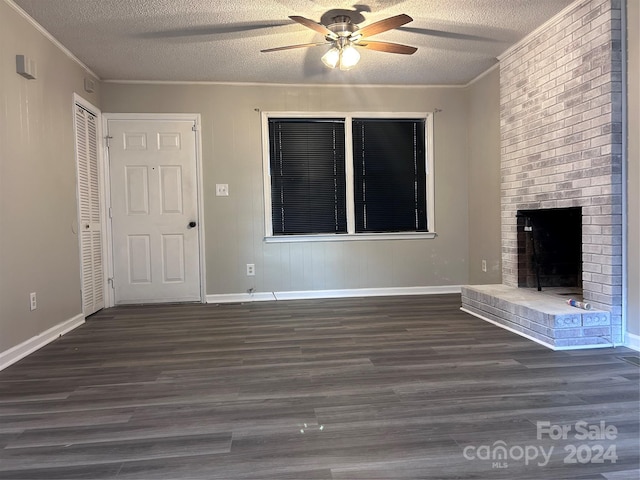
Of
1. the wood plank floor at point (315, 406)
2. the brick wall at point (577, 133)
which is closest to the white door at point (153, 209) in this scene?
the wood plank floor at point (315, 406)

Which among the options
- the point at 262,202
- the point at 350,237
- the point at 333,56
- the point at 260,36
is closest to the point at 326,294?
the point at 350,237

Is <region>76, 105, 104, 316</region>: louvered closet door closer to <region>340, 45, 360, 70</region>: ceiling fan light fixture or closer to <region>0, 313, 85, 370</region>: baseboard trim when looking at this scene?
<region>0, 313, 85, 370</region>: baseboard trim

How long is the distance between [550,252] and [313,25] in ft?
9.01

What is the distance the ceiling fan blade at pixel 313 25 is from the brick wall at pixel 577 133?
1.70 metres

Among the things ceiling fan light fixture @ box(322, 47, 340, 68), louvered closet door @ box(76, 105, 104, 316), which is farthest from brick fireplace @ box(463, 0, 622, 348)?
louvered closet door @ box(76, 105, 104, 316)

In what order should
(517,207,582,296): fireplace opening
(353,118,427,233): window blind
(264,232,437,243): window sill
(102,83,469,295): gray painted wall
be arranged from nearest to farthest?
1. (517,207,582,296): fireplace opening
2. (102,83,469,295): gray painted wall
3. (264,232,437,243): window sill
4. (353,118,427,233): window blind

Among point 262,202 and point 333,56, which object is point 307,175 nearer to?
point 262,202

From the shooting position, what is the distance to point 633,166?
96.0 inches

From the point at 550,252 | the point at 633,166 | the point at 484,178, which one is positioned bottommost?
the point at 550,252

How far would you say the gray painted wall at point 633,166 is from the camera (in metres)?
2.41

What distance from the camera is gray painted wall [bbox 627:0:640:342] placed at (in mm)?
2410

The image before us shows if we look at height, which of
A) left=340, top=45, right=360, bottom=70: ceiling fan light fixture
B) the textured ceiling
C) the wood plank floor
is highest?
the textured ceiling

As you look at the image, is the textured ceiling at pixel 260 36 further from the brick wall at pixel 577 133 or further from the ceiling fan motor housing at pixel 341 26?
the brick wall at pixel 577 133

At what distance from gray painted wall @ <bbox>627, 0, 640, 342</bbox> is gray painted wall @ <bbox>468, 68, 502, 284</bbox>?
4.93 feet
